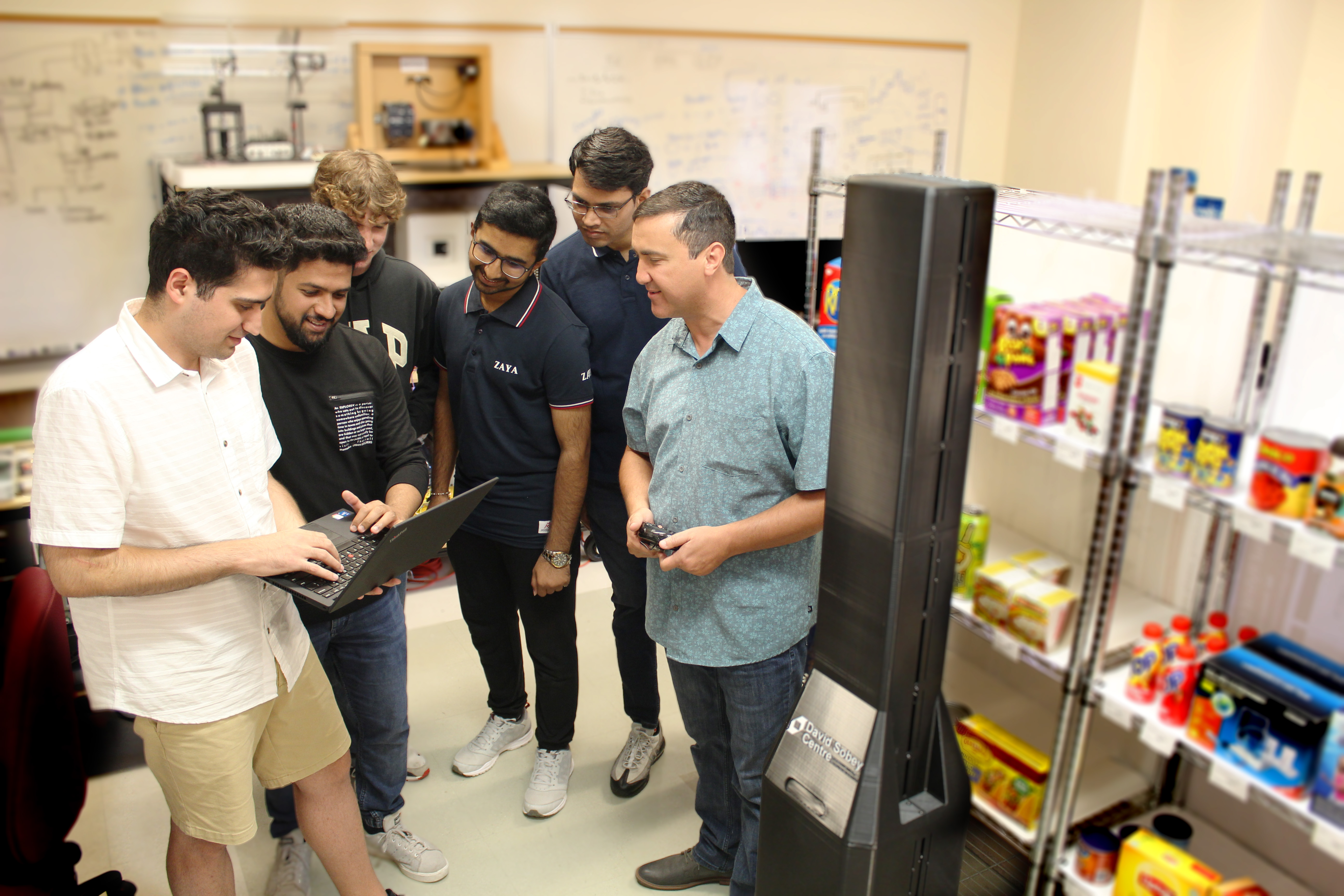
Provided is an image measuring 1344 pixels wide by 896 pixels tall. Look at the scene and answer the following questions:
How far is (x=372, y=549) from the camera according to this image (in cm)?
184

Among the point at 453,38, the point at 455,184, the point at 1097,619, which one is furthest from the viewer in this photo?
the point at 453,38

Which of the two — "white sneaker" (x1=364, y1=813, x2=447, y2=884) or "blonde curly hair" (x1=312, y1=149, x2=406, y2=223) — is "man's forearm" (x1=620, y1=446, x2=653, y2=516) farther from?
"white sneaker" (x1=364, y1=813, x2=447, y2=884)

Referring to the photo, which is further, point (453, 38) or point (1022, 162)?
point (1022, 162)

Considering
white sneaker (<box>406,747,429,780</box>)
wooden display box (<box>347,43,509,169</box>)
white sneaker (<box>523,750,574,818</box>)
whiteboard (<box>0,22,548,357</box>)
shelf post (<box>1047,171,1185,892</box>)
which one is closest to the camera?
shelf post (<box>1047,171,1185,892</box>)

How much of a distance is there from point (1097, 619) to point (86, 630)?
5.61 ft

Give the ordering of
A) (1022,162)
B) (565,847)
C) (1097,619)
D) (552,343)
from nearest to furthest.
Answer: (1097,619), (552,343), (565,847), (1022,162)

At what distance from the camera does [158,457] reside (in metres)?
1.54

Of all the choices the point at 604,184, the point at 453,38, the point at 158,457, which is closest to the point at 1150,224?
the point at 604,184

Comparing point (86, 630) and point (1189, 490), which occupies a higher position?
point (1189, 490)

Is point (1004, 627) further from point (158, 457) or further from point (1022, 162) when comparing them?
point (1022, 162)

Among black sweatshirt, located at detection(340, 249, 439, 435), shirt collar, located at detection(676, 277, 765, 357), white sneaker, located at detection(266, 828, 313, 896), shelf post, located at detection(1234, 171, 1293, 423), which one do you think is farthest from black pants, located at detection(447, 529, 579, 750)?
shelf post, located at detection(1234, 171, 1293, 423)

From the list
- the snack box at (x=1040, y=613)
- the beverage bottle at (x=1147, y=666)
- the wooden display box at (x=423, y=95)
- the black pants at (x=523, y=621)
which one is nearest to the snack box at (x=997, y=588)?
the snack box at (x=1040, y=613)

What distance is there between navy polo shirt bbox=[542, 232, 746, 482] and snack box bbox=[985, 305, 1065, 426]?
79cm

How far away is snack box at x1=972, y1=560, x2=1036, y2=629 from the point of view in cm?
175
